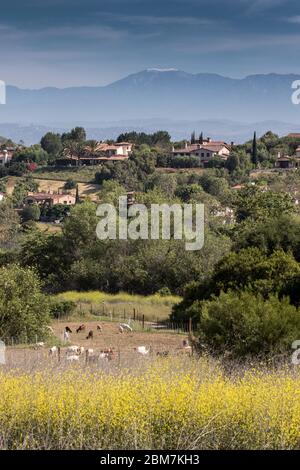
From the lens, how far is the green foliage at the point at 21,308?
2273 centimetres

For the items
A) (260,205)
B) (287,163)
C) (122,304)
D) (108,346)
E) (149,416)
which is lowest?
(122,304)

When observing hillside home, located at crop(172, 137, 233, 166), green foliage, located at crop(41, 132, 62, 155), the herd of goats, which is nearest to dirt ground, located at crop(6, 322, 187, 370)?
the herd of goats

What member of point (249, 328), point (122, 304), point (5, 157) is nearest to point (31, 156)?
point (5, 157)

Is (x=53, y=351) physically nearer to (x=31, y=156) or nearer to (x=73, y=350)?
(x=73, y=350)

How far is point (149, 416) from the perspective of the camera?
1183cm

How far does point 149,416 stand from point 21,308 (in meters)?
11.7

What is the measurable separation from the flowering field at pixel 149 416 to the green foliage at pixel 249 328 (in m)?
5.06

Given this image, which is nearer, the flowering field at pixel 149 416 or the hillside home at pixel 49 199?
the flowering field at pixel 149 416

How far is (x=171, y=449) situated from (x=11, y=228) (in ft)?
166

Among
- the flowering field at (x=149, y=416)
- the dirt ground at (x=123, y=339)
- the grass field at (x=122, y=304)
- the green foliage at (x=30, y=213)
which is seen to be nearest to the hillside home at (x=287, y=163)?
the green foliage at (x=30, y=213)

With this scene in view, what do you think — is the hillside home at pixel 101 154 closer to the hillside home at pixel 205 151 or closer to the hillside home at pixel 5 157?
the hillside home at pixel 205 151

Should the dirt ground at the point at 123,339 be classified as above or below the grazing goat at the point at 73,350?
below

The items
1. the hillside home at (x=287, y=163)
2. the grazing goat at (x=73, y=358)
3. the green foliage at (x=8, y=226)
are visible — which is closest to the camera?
the grazing goat at (x=73, y=358)

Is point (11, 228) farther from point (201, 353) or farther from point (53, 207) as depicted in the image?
point (201, 353)
